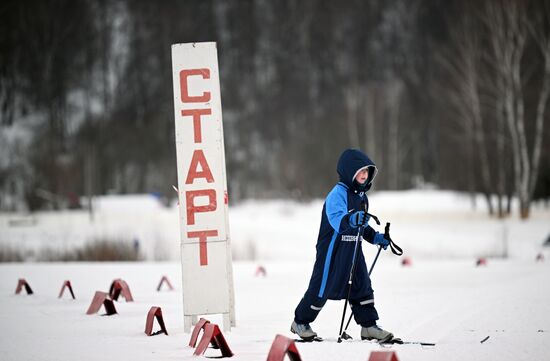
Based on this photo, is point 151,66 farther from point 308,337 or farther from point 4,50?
point 308,337

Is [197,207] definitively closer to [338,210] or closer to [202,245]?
[202,245]

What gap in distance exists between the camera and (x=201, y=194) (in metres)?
7.12

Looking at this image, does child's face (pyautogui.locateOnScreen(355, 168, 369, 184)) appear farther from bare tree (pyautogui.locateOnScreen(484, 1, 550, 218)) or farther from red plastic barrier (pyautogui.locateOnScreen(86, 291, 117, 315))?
bare tree (pyautogui.locateOnScreen(484, 1, 550, 218))

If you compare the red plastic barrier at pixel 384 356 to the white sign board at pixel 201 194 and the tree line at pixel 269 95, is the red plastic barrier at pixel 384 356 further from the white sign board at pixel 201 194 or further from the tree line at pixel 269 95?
the tree line at pixel 269 95

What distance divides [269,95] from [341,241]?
147 ft

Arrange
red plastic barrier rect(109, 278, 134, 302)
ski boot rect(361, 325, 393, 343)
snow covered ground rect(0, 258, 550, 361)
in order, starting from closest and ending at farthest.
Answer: snow covered ground rect(0, 258, 550, 361) → ski boot rect(361, 325, 393, 343) → red plastic barrier rect(109, 278, 134, 302)

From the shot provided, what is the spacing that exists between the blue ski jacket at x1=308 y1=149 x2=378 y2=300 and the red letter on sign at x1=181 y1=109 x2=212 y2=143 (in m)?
1.39

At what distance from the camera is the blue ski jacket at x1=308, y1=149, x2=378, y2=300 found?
642 centimetres

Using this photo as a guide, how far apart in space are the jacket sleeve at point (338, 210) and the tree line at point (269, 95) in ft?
80.2

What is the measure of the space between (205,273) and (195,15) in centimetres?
4385

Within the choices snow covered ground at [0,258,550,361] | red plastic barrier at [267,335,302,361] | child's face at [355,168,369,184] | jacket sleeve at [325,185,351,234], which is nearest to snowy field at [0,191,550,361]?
snow covered ground at [0,258,550,361]

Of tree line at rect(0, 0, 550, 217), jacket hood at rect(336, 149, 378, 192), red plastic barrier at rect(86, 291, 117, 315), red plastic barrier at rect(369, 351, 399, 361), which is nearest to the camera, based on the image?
red plastic barrier at rect(369, 351, 399, 361)

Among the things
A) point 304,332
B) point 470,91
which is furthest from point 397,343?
point 470,91

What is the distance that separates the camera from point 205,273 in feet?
23.4
